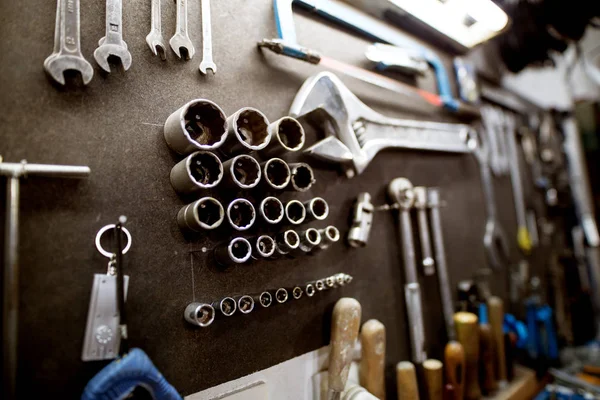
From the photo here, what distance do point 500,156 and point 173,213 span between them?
1916 millimetres

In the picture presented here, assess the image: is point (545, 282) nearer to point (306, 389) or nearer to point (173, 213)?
point (306, 389)

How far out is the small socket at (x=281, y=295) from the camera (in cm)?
94

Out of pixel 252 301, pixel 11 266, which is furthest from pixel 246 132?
pixel 11 266

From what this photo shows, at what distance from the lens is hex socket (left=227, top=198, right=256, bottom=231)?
860 mm

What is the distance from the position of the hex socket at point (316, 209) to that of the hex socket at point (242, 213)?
Answer: 0.56 ft

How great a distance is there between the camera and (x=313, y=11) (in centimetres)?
121

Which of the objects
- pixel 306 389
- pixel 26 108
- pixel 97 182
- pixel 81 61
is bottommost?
pixel 306 389

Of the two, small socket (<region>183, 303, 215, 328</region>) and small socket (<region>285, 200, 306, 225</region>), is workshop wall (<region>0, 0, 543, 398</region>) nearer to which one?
small socket (<region>183, 303, 215, 328</region>)

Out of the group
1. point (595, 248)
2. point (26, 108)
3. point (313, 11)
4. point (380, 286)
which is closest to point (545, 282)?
point (595, 248)

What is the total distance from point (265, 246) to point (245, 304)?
0.52 ft

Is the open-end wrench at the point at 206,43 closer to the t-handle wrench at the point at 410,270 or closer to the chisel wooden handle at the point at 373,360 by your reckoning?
the t-handle wrench at the point at 410,270

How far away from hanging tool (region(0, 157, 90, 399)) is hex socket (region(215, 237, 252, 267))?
0.39 m

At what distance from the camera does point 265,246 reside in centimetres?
91

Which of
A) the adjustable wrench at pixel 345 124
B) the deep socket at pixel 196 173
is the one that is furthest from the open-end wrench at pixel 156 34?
the adjustable wrench at pixel 345 124
